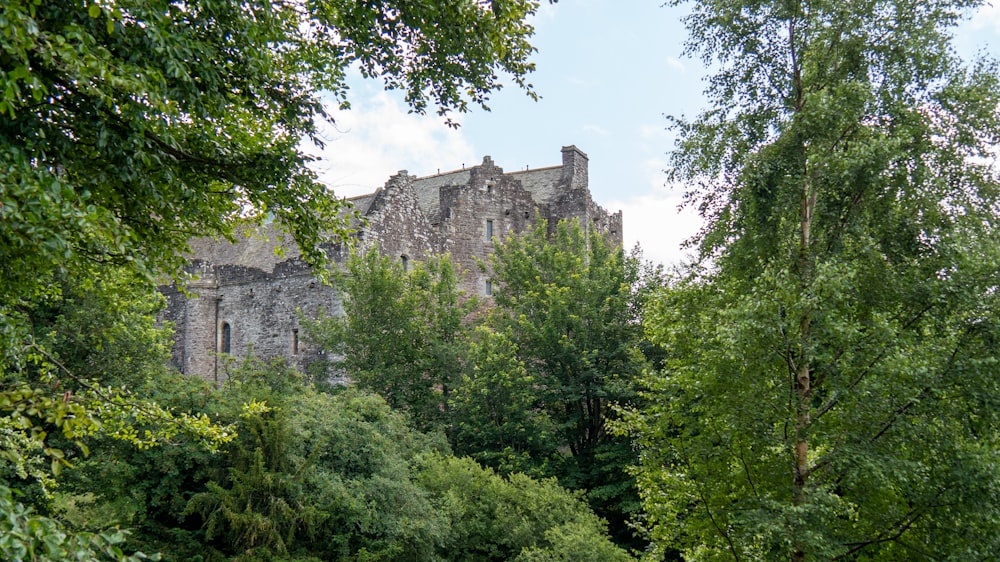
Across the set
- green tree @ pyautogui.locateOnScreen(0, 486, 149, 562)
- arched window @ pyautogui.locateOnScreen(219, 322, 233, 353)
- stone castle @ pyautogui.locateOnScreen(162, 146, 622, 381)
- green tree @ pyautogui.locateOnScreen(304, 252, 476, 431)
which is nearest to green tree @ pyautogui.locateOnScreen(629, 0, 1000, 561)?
green tree @ pyautogui.locateOnScreen(0, 486, 149, 562)

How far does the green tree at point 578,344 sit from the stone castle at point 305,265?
2919 millimetres

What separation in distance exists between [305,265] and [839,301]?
803 inches

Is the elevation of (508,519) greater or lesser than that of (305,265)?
lesser

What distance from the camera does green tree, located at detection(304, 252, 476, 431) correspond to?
2616cm

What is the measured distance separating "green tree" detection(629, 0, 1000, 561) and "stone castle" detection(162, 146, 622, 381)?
570 inches

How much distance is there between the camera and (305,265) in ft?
94.0

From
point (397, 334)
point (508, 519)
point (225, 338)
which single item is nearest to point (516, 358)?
point (397, 334)

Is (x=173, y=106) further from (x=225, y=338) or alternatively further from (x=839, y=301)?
(x=225, y=338)

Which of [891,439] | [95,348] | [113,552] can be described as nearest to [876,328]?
[891,439]

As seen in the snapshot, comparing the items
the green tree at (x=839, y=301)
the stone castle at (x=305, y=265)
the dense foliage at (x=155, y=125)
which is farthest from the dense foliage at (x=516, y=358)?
the dense foliage at (x=155, y=125)

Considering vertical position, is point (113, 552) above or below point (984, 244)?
below

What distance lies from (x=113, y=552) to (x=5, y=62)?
3733 mm

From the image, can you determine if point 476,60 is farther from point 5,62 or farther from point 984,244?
point 984,244

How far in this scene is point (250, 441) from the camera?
1672 centimetres
